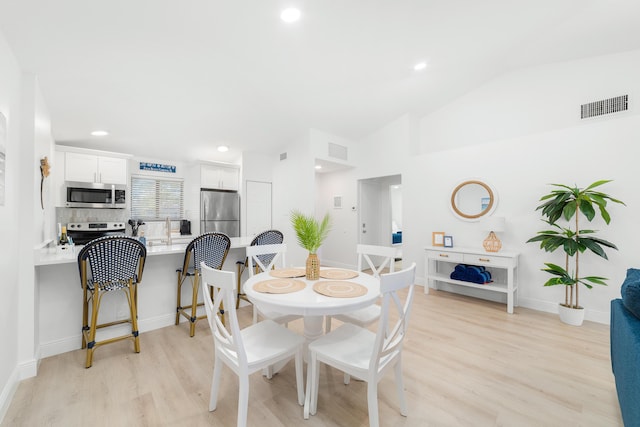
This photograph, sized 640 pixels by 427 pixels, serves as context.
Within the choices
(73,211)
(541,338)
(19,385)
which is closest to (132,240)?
(19,385)

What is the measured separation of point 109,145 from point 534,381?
600 cm

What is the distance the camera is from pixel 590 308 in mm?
3307

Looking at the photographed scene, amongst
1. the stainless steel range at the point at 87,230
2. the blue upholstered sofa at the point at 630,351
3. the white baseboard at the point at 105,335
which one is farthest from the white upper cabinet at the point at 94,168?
the blue upholstered sofa at the point at 630,351

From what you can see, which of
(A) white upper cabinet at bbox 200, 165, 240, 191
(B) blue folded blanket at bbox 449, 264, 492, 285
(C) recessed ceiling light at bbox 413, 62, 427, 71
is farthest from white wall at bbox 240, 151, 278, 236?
(B) blue folded blanket at bbox 449, 264, 492, 285

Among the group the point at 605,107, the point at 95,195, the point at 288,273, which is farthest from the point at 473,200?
the point at 95,195

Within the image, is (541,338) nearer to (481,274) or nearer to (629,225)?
(481,274)

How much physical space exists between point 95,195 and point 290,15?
4134mm

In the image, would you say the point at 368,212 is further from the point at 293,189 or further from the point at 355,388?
the point at 355,388

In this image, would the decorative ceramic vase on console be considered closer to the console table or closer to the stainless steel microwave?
the console table

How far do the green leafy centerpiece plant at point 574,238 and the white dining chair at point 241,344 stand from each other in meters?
3.06

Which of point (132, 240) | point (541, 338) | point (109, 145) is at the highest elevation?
point (109, 145)

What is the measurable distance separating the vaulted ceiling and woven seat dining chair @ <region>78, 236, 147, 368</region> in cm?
157

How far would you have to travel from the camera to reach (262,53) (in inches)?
110

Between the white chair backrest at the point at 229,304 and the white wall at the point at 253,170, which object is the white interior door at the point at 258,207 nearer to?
the white wall at the point at 253,170
